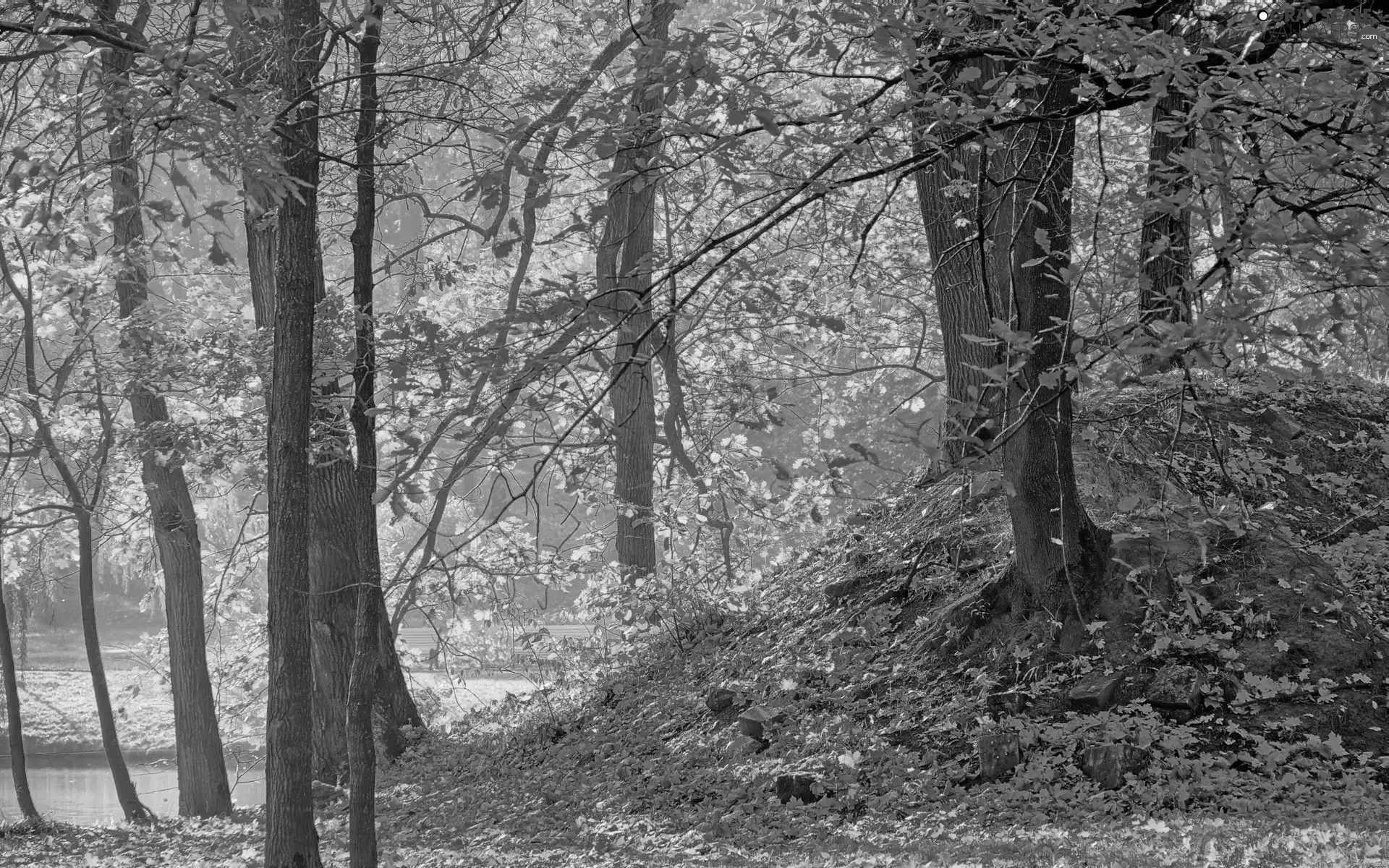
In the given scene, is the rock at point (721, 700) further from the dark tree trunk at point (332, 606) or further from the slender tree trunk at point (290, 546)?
the dark tree trunk at point (332, 606)

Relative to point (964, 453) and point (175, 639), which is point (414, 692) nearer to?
point (175, 639)

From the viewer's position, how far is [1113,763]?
5789mm

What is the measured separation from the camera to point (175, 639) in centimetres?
1254

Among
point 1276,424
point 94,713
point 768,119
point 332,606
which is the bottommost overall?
point 94,713

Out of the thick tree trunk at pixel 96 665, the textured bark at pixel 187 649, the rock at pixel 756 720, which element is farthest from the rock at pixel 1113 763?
the thick tree trunk at pixel 96 665

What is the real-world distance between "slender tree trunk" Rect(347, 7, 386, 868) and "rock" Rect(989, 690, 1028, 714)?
356cm

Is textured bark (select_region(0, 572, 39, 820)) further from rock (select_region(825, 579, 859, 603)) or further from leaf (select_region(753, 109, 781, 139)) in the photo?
leaf (select_region(753, 109, 781, 139))

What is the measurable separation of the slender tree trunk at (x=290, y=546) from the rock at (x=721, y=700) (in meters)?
3.18

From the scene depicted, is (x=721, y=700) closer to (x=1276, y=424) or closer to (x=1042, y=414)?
(x=1042, y=414)

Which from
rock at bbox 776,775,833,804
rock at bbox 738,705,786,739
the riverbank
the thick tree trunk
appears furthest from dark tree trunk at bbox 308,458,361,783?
the riverbank

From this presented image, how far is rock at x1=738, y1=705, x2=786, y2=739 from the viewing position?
24.5 ft

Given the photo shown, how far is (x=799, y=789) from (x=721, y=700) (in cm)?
172

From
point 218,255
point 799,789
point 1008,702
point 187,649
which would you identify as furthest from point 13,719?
point 1008,702

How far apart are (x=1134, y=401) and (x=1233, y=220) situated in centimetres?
605
